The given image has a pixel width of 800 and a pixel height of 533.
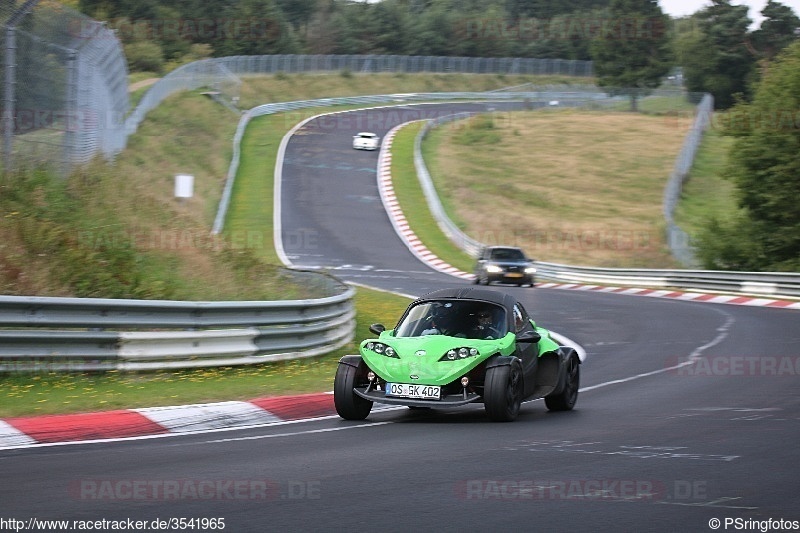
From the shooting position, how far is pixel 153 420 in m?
10.6

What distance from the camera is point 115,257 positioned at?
15.8m

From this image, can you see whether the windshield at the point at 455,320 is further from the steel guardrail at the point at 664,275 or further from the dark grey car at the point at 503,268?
the dark grey car at the point at 503,268

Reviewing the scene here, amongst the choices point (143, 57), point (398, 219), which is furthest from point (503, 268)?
point (143, 57)

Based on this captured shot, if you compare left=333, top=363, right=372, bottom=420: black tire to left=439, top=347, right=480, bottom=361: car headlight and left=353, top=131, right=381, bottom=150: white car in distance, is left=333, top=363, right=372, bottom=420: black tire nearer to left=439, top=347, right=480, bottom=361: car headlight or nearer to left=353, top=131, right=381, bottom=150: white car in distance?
left=439, top=347, right=480, bottom=361: car headlight

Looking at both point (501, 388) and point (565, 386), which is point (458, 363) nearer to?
point (501, 388)

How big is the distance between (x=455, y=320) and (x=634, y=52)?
95.0 metres

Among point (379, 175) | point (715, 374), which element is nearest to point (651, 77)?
point (379, 175)

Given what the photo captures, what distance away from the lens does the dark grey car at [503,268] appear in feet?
116

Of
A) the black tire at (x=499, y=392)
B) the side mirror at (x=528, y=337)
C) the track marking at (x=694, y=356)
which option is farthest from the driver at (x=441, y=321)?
the track marking at (x=694, y=356)

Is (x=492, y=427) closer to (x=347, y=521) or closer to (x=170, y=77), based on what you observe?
(x=347, y=521)

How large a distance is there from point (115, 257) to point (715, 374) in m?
9.07

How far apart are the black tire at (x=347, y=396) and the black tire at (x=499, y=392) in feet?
4.37

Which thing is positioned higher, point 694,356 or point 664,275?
point 694,356

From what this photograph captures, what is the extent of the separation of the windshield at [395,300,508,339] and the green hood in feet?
0.85
